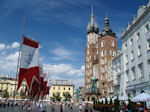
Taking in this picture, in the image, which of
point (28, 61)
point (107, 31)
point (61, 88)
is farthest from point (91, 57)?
point (28, 61)

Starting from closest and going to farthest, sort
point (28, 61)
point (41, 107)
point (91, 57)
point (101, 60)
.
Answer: point (28, 61) < point (41, 107) < point (101, 60) < point (91, 57)

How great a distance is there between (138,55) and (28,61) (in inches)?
729

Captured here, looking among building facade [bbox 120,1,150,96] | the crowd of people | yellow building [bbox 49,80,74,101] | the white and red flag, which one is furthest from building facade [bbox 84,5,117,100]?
the white and red flag

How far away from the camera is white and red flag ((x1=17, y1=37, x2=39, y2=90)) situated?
16.7 metres

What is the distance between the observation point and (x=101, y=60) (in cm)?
7162

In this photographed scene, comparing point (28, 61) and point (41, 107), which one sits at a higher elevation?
point (28, 61)

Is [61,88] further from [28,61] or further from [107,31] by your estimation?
[28,61]

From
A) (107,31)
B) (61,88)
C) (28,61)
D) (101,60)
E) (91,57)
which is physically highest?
(107,31)

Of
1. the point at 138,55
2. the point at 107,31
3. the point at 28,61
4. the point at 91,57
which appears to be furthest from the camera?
the point at 91,57

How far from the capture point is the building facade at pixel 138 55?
25.2 m

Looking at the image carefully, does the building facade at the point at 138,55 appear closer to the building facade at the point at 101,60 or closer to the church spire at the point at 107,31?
the building facade at the point at 101,60

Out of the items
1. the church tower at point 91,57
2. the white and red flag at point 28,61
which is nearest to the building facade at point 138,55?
the white and red flag at point 28,61

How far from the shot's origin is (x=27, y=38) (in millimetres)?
17328

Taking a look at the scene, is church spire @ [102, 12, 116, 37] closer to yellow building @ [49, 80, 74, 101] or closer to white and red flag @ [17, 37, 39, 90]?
yellow building @ [49, 80, 74, 101]
